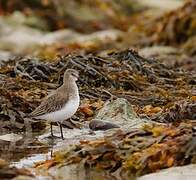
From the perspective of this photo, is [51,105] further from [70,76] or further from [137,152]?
[137,152]

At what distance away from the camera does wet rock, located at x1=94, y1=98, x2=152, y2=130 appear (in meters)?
8.45

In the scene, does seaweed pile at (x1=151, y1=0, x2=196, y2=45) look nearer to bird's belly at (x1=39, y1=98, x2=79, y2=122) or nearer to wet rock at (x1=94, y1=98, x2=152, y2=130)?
wet rock at (x1=94, y1=98, x2=152, y2=130)

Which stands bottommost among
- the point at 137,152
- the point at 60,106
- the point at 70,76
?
the point at 137,152

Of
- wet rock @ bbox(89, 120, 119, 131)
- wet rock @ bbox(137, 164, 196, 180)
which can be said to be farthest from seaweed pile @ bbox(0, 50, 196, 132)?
wet rock @ bbox(137, 164, 196, 180)

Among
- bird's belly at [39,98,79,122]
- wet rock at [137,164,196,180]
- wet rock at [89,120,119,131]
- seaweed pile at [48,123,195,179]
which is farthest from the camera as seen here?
wet rock at [89,120,119,131]

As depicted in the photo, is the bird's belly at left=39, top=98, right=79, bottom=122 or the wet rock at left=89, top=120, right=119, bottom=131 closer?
the bird's belly at left=39, top=98, right=79, bottom=122

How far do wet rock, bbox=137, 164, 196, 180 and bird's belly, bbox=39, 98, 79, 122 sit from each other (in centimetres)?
185

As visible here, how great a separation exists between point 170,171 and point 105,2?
860 inches

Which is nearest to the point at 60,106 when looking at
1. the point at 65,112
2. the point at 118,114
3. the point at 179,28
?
the point at 65,112

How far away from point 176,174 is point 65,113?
6.68ft

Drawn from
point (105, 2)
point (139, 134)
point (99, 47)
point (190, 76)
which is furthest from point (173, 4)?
point (139, 134)

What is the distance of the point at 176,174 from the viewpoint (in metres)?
6.19

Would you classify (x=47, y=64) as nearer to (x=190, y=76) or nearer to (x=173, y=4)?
(x=190, y=76)

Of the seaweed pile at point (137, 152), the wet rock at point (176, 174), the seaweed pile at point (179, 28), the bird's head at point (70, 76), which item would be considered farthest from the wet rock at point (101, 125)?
the seaweed pile at point (179, 28)
